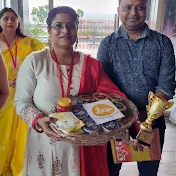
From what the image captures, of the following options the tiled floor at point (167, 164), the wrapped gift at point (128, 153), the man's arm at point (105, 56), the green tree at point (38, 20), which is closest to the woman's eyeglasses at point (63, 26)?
the man's arm at point (105, 56)

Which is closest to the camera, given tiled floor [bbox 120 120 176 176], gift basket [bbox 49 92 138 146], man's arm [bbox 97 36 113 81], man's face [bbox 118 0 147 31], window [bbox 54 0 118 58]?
gift basket [bbox 49 92 138 146]

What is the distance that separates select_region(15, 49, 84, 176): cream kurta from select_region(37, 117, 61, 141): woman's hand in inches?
2.9

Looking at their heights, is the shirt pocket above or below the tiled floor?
above

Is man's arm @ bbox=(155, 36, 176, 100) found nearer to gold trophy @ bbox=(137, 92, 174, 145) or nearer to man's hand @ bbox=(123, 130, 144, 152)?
gold trophy @ bbox=(137, 92, 174, 145)

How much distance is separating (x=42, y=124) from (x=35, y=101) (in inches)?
6.5

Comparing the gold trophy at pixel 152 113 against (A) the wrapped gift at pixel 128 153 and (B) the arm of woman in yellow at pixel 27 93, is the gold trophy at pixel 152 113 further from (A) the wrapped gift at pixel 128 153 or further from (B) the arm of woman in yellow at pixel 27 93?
(B) the arm of woman in yellow at pixel 27 93

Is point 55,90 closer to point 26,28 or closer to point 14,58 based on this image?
point 14,58

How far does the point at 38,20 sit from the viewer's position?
2.49 meters

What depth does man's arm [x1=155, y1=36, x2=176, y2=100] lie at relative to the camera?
1.20m

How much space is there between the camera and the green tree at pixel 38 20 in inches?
96.7

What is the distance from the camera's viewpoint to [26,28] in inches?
97.1

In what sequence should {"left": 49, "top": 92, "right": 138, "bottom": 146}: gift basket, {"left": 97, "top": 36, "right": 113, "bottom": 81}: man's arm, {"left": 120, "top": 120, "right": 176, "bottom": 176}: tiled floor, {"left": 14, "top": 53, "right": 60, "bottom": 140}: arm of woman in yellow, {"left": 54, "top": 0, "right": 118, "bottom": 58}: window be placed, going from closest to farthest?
{"left": 49, "top": 92, "right": 138, "bottom": 146}: gift basket
{"left": 14, "top": 53, "right": 60, "bottom": 140}: arm of woman in yellow
{"left": 97, "top": 36, "right": 113, "bottom": 81}: man's arm
{"left": 120, "top": 120, "right": 176, "bottom": 176}: tiled floor
{"left": 54, "top": 0, "right": 118, "bottom": 58}: window

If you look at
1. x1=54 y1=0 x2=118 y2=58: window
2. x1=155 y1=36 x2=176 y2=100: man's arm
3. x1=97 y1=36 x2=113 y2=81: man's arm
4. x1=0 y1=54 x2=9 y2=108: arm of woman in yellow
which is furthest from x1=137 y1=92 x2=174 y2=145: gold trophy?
x1=54 y1=0 x2=118 y2=58: window

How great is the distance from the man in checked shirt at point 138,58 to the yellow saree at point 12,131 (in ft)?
2.50
